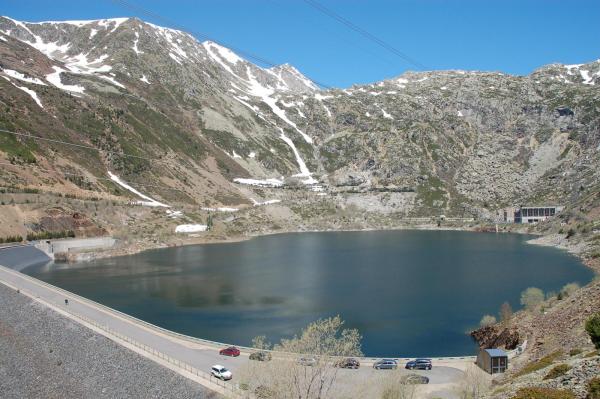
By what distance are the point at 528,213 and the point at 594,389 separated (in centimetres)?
14993

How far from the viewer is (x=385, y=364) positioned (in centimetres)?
3294

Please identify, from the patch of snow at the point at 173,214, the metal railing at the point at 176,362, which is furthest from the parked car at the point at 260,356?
the patch of snow at the point at 173,214

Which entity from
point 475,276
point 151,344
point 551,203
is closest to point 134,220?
point 475,276

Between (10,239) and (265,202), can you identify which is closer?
(10,239)

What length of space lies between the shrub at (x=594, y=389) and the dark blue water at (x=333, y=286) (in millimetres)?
25610

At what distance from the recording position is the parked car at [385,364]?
32.6 metres

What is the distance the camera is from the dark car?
2817 cm

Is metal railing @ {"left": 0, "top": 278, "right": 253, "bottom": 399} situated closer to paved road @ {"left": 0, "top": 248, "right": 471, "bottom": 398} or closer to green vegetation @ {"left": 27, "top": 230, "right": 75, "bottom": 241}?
paved road @ {"left": 0, "top": 248, "right": 471, "bottom": 398}

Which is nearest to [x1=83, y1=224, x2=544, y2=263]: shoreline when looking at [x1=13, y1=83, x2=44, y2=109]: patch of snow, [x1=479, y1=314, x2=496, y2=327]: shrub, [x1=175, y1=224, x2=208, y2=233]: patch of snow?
[x1=175, y1=224, x2=208, y2=233]: patch of snow

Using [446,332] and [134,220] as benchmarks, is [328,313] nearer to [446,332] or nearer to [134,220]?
[446,332]

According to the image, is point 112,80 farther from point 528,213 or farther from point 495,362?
point 495,362

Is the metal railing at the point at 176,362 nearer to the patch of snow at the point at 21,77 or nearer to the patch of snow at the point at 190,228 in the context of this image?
the patch of snow at the point at 190,228

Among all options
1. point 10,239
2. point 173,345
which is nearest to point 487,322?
point 173,345

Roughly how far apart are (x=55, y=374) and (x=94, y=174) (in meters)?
108
